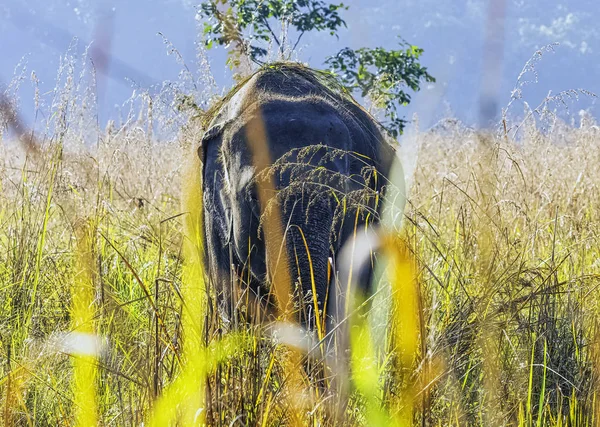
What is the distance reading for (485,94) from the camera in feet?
4.50

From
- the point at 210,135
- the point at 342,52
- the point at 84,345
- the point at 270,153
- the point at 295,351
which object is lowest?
the point at 295,351

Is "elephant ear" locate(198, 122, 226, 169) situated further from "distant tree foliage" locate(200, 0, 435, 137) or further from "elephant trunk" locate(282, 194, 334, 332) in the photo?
"distant tree foliage" locate(200, 0, 435, 137)

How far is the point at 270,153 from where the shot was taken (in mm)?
4129

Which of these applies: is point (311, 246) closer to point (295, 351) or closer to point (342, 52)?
point (295, 351)

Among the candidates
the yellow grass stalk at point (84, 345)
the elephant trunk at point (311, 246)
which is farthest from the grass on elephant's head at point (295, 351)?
the elephant trunk at point (311, 246)

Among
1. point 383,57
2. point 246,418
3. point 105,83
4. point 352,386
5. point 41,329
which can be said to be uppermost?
point 383,57

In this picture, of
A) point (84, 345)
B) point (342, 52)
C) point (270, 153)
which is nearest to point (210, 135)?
point (270, 153)

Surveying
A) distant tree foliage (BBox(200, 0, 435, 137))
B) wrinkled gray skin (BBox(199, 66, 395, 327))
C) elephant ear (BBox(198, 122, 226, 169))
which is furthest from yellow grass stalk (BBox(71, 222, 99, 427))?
distant tree foliage (BBox(200, 0, 435, 137))

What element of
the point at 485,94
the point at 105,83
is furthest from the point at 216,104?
the point at 485,94

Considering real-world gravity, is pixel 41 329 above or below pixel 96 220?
below

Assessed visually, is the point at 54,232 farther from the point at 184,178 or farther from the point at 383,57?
the point at 383,57

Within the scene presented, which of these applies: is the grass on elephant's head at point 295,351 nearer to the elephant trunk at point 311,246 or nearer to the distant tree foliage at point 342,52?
the elephant trunk at point 311,246

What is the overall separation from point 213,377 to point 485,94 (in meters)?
1.28

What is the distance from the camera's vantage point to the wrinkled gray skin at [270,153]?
390cm
